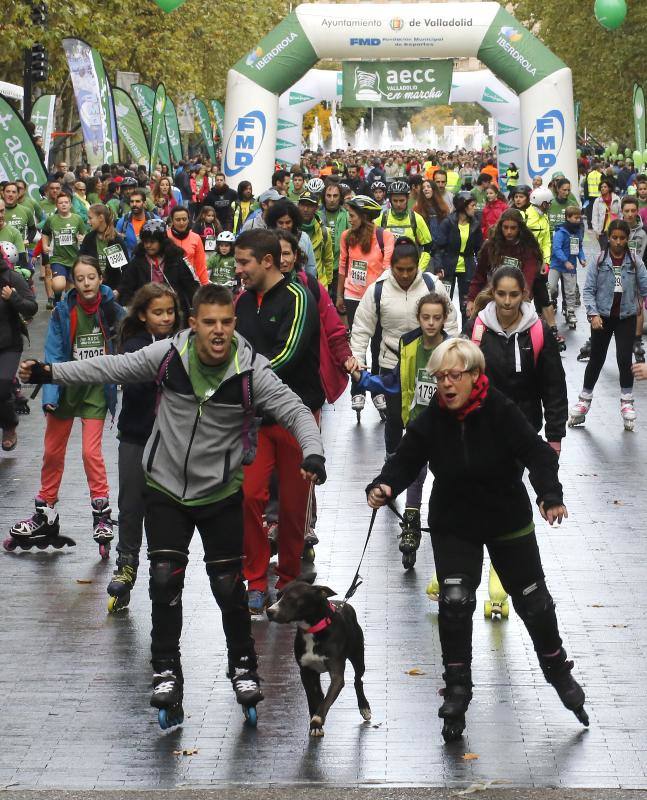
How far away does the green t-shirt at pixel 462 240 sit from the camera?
61.3 feet

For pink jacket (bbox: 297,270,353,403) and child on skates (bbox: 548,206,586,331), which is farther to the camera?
child on skates (bbox: 548,206,586,331)

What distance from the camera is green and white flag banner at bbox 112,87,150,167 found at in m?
30.2

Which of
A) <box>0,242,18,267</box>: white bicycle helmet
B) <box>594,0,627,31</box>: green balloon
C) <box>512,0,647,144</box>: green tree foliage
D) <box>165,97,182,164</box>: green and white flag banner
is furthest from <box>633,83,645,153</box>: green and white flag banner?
<box>0,242,18,267</box>: white bicycle helmet

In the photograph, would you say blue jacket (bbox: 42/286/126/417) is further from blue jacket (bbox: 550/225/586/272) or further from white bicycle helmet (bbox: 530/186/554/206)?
white bicycle helmet (bbox: 530/186/554/206)

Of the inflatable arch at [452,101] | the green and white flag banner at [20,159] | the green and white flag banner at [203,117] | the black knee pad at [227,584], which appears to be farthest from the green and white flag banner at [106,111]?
the black knee pad at [227,584]

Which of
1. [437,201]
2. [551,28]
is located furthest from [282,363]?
[551,28]

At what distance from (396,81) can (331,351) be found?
2486 centimetres

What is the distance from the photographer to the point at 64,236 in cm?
1902

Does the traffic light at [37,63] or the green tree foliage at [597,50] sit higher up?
the green tree foliage at [597,50]

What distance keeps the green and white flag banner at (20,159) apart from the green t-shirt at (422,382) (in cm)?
1434

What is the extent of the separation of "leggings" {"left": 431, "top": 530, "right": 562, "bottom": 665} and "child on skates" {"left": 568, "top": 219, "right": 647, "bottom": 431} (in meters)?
7.35

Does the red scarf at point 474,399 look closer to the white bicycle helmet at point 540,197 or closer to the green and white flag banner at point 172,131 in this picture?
the white bicycle helmet at point 540,197

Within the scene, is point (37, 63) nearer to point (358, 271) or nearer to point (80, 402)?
point (358, 271)

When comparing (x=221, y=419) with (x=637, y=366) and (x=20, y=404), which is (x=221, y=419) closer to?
(x=637, y=366)
